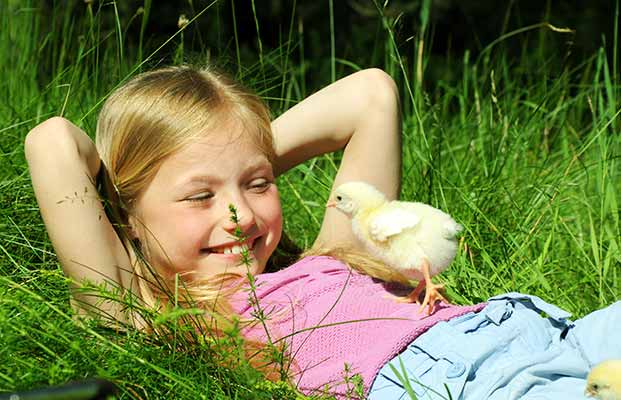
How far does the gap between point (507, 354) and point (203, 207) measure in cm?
83

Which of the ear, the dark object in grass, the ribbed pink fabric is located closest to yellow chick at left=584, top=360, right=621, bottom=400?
the ribbed pink fabric

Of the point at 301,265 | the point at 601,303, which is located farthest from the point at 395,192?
the point at 601,303

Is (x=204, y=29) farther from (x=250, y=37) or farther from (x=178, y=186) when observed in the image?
(x=178, y=186)

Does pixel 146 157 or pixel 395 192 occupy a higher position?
pixel 146 157

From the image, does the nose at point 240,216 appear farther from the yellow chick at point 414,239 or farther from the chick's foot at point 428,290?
the chick's foot at point 428,290

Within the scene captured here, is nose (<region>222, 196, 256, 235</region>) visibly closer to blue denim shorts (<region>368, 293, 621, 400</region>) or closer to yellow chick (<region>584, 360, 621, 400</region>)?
blue denim shorts (<region>368, 293, 621, 400</region>)

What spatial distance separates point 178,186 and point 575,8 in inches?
243

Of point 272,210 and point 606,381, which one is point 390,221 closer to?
point 272,210

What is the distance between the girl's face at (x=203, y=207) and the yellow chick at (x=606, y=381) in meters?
0.91

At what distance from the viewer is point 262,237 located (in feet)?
8.66

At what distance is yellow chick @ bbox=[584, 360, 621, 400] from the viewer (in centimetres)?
197

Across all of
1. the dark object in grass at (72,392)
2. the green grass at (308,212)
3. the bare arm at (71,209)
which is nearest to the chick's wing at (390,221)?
the green grass at (308,212)

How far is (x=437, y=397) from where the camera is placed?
215 cm

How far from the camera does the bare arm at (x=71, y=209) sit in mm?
2318
